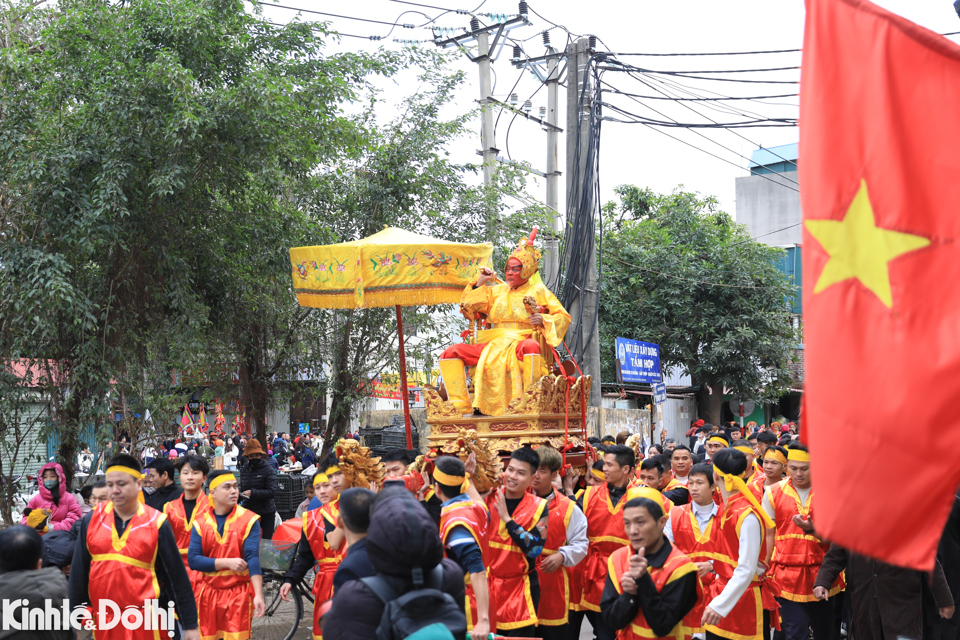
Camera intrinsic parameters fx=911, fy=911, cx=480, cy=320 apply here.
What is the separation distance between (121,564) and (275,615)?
4.28 meters

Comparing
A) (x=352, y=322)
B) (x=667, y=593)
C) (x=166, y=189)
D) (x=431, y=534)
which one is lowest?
(x=667, y=593)

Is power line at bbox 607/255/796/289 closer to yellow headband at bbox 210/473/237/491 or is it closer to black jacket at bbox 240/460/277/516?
black jacket at bbox 240/460/277/516

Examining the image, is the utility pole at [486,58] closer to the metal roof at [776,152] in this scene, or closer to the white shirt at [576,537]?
the white shirt at [576,537]

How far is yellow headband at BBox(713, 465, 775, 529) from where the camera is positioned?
19.1 feet

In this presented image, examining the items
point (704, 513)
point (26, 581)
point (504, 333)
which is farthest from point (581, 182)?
point (26, 581)

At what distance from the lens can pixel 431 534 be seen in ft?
10.5

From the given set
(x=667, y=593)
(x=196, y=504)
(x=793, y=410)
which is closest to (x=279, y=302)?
(x=196, y=504)

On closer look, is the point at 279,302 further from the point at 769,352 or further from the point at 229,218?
the point at 769,352

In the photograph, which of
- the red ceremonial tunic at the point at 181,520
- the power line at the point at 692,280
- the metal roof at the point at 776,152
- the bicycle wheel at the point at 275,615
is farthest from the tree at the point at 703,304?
the red ceremonial tunic at the point at 181,520

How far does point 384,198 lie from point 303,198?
3.91 ft

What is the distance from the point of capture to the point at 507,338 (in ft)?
35.1

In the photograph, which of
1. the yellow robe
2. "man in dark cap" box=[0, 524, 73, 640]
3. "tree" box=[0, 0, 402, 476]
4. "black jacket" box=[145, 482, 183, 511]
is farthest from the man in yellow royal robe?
"man in dark cap" box=[0, 524, 73, 640]

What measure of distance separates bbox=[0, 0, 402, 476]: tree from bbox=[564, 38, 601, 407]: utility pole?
5648mm

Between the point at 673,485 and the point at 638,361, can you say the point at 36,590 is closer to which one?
the point at 673,485
